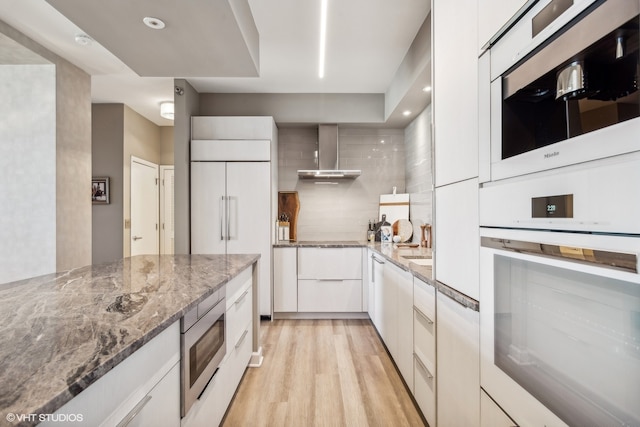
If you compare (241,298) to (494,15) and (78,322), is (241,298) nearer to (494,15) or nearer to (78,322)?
(78,322)

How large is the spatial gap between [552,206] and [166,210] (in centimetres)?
551

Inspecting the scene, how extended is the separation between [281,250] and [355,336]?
1234 mm

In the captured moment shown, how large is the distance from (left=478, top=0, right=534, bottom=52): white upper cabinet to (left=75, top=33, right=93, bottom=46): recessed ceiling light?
3.08 metres

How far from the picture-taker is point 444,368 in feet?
4.83

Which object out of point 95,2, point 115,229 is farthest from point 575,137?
point 115,229

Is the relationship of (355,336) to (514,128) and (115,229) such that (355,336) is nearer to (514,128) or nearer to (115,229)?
(514,128)

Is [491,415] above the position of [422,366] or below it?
above

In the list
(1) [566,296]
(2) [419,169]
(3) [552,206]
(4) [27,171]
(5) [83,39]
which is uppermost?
(5) [83,39]

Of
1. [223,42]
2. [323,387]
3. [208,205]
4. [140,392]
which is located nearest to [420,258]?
[323,387]

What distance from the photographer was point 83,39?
2734mm

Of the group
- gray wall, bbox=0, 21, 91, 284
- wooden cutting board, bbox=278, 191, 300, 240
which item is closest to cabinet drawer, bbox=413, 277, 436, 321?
wooden cutting board, bbox=278, 191, 300, 240

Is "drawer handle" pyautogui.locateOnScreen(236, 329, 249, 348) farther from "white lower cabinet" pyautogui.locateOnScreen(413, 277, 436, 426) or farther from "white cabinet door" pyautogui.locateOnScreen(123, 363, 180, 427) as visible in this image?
"white lower cabinet" pyautogui.locateOnScreen(413, 277, 436, 426)

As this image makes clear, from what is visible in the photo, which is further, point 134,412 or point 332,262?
point 332,262
